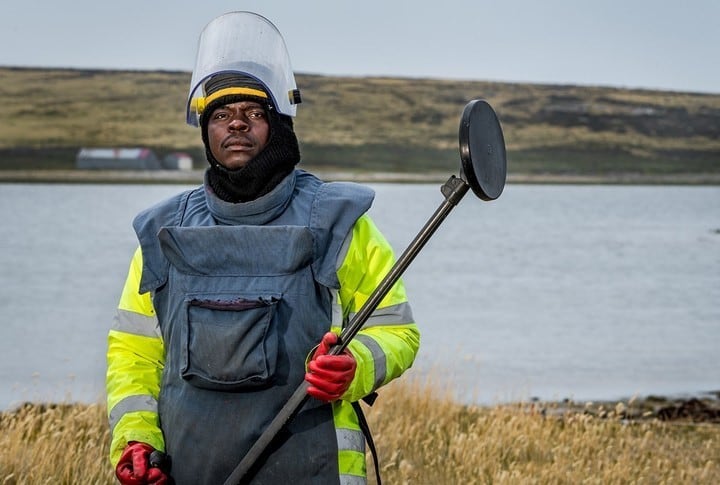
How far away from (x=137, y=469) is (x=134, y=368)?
345 millimetres

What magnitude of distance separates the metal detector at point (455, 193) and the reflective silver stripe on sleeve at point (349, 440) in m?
0.25

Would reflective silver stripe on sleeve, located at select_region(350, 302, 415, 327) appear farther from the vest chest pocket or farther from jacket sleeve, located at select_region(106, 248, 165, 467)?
jacket sleeve, located at select_region(106, 248, 165, 467)

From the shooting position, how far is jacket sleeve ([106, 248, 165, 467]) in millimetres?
3607

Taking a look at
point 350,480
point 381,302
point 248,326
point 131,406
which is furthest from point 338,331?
point 131,406

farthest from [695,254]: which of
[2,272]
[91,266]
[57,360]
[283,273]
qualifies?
[283,273]

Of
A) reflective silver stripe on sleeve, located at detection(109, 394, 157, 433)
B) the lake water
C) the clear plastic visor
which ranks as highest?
the lake water

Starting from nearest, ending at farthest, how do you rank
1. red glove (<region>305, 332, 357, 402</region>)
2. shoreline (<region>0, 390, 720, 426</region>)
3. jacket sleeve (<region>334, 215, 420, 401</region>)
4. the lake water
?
red glove (<region>305, 332, 357, 402</region>) → jacket sleeve (<region>334, 215, 420, 401</region>) → shoreline (<region>0, 390, 720, 426</region>) → the lake water

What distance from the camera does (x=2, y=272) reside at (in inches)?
1193

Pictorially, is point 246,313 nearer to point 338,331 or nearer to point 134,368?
point 338,331

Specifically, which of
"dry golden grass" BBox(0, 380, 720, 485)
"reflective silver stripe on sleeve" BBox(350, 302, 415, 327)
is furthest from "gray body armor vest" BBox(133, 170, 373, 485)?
"dry golden grass" BBox(0, 380, 720, 485)

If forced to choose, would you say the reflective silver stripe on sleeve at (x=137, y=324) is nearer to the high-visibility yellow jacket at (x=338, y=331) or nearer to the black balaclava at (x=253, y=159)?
the high-visibility yellow jacket at (x=338, y=331)

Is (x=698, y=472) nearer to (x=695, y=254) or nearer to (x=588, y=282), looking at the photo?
(x=588, y=282)

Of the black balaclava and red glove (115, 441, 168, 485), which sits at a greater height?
the black balaclava

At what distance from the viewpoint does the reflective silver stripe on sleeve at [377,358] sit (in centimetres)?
345
